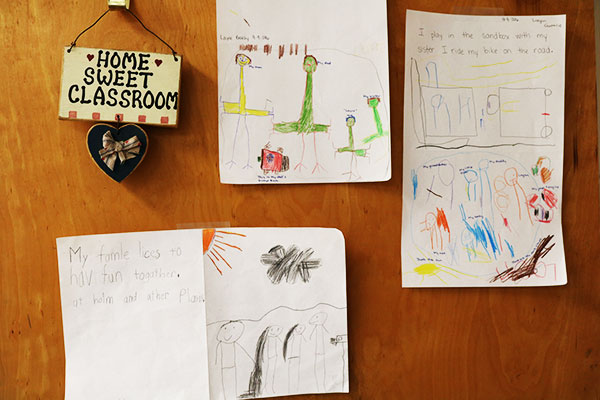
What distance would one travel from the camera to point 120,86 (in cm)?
91

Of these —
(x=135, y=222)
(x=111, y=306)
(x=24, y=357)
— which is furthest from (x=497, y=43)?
(x=24, y=357)

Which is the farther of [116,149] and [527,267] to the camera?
[527,267]

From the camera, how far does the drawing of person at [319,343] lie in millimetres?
986

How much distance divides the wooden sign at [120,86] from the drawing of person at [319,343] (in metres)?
0.48

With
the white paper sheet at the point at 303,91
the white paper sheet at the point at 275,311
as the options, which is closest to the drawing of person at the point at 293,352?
the white paper sheet at the point at 275,311

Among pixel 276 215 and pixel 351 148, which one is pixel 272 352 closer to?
pixel 276 215

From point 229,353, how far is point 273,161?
15.8 inches

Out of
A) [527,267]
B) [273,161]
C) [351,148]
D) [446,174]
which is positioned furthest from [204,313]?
[527,267]

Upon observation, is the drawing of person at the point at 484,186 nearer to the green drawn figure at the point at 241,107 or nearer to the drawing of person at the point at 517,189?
the drawing of person at the point at 517,189

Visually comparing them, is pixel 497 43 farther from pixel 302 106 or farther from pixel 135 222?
pixel 135 222

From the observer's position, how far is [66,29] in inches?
36.6

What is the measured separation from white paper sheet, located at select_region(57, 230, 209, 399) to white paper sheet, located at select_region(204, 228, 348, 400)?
38mm

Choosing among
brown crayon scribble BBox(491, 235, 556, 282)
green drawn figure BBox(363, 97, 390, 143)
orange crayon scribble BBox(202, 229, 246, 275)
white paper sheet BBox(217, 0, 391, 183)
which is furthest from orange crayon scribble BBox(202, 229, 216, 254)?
brown crayon scribble BBox(491, 235, 556, 282)

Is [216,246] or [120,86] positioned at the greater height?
[120,86]
